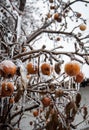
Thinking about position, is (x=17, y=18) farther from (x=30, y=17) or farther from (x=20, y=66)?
(x=30, y=17)

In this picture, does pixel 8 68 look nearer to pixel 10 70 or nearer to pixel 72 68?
pixel 10 70

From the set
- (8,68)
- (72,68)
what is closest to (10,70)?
(8,68)

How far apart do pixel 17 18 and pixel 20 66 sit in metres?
1.78

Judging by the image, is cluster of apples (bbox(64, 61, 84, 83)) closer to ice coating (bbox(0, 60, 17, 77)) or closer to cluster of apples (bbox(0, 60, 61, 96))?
cluster of apples (bbox(0, 60, 61, 96))

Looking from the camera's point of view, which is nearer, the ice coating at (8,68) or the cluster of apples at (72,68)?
the ice coating at (8,68)

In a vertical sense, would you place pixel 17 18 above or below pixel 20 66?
above

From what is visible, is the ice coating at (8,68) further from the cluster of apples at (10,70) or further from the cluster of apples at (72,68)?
the cluster of apples at (72,68)

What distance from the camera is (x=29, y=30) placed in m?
5.33

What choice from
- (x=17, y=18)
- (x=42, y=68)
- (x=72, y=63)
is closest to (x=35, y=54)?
(x=42, y=68)

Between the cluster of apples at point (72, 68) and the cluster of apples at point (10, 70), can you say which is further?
the cluster of apples at point (72, 68)

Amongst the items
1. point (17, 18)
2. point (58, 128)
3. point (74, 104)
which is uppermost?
point (17, 18)

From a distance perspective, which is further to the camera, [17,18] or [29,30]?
[29,30]

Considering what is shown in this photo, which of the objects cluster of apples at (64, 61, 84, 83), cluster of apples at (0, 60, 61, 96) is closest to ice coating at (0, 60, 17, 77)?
cluster of apples at (0, 60, 61, 96)

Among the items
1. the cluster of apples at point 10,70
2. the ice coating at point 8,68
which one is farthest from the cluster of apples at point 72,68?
the ice coating at point 8,68
